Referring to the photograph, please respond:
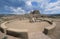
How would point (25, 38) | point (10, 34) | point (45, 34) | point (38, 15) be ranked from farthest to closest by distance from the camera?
point (38, 15), point (45, 34), point (10, 34), point (25, 38)

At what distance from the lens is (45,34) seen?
6.87 meters

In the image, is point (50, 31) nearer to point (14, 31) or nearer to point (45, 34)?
point (45, 34)

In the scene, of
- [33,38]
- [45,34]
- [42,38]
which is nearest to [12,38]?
[33,38]

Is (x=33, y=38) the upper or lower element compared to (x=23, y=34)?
lower

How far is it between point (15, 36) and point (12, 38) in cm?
27

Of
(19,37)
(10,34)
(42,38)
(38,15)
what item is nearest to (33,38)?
(42,38)

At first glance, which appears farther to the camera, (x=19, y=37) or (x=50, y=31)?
(x=50, y=31)

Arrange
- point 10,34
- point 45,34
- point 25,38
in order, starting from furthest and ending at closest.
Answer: point 45,34 < point 10,34 < point 25,38

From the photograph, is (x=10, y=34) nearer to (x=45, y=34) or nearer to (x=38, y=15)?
(x=45, y=34)

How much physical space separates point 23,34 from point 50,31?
2334 millimetres

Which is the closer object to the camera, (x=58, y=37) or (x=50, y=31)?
(x=58, y=37)

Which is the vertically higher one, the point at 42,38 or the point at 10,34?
the point at 10,34

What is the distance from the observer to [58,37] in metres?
6.49

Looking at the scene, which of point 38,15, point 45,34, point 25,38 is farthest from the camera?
point 38,15
